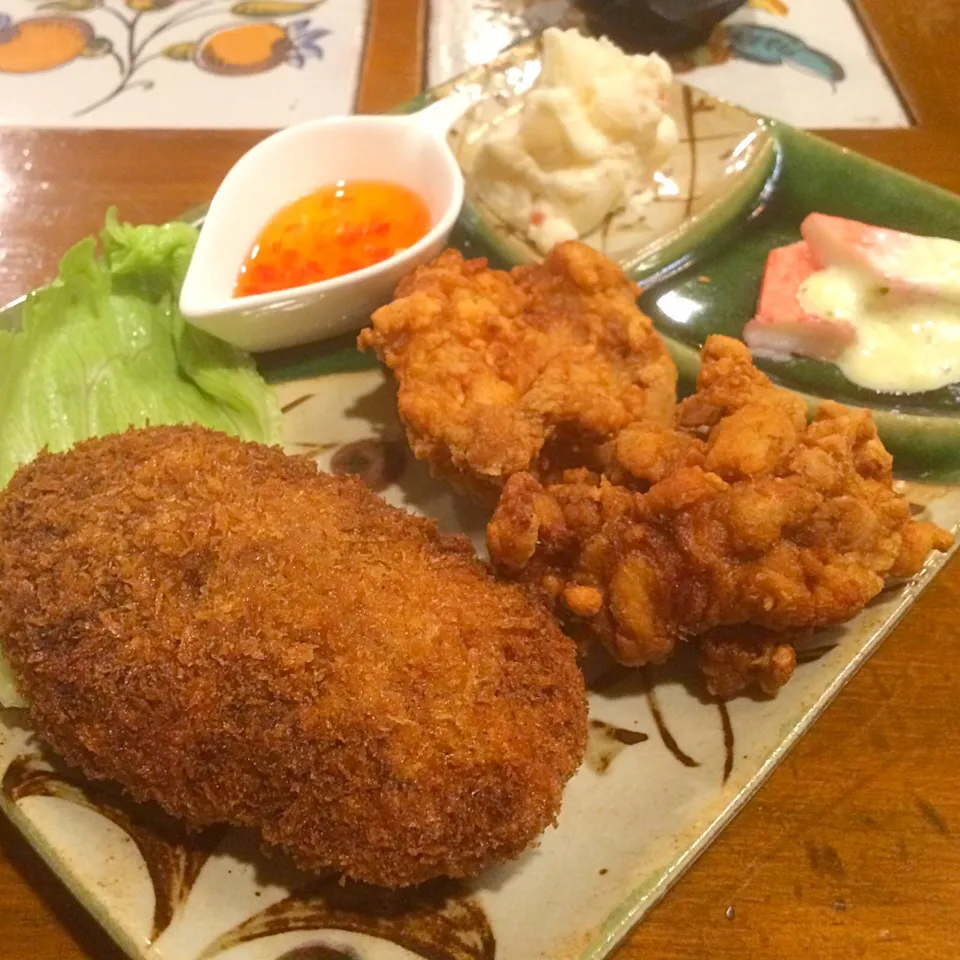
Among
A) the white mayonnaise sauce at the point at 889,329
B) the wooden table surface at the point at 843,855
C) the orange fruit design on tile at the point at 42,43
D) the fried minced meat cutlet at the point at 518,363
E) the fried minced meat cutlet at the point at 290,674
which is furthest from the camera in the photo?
the orange fruit design on tile at the point at 42,43

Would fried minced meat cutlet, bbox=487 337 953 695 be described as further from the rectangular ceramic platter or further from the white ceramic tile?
the white ceramic tile

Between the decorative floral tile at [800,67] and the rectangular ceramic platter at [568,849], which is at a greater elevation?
the decorative floral tile at [800,67]

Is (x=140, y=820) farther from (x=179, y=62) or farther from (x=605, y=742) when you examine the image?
(x=179, y=62)

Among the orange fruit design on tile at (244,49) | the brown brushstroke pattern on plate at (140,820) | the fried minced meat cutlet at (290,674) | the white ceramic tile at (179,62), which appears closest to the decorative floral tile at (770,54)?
the white ceramic tile at (179,62)

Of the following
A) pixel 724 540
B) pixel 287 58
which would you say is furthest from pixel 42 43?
pixel 724 540

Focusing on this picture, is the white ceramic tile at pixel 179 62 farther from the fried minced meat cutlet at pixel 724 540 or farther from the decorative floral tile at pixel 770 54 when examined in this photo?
the fried minced meat cutlet at pixel 724 540

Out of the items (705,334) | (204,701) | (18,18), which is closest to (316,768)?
(204,701)
